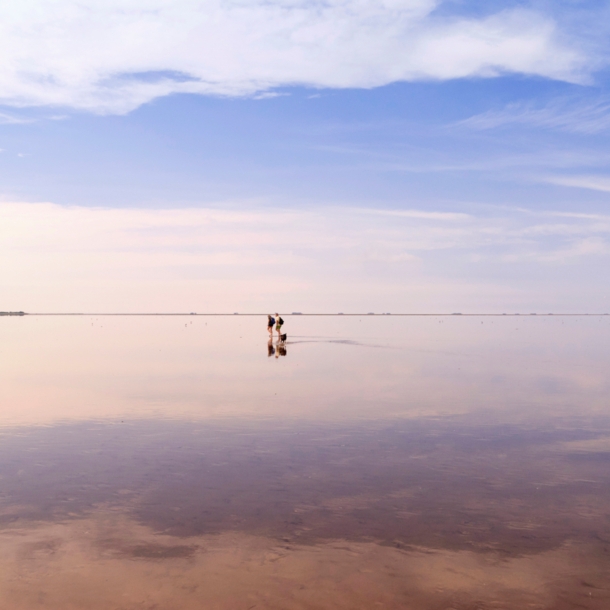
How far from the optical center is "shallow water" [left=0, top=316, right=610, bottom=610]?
7.98 m

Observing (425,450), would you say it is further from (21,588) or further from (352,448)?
(21,588)

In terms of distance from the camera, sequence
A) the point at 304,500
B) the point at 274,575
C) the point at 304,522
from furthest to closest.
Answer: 1. the point at 304,500
2. the point at 304,522
3. the point at 274,575

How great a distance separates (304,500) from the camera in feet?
37.2

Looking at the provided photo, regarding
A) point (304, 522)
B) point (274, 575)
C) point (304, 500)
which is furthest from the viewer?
point (304, 500)

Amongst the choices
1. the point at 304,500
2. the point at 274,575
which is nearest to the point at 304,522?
the point at 304,500

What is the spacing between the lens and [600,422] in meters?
19.2

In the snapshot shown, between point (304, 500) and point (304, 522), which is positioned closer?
point (304, 522)

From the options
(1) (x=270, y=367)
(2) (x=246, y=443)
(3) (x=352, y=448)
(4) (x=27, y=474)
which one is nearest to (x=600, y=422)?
(3) (x=352, y=448)

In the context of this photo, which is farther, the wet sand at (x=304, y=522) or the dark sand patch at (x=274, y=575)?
the wet sand at (x=304, y=522)

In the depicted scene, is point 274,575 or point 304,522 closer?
point 274,575

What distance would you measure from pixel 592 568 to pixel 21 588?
7893 mm

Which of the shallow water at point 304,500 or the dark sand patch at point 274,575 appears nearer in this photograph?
the dark sand patch at point 274,575

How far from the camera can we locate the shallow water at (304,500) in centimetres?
798

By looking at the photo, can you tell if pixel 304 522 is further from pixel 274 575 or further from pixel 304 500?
pixel 274 575
